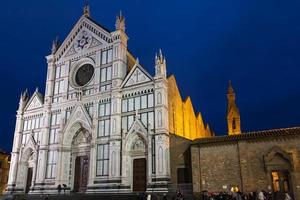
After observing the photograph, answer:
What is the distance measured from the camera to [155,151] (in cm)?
2473

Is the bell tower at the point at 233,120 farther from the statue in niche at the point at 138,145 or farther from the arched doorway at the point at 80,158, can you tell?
the arched doorway at the point at 80,158

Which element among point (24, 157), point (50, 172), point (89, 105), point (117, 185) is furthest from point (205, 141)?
point (24, 157)

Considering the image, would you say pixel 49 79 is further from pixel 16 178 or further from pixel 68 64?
pixel 16 178

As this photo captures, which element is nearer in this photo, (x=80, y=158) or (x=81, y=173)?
(x=81, y=173)

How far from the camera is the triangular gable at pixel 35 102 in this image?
34.2 m

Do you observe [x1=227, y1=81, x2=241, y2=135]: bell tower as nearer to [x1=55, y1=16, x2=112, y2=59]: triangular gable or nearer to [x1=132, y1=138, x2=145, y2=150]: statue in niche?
[x1=132, y1=138, x2=145, y2=150]: statue in niche

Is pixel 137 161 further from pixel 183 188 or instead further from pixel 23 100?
pixel 23 100

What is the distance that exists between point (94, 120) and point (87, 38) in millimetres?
9853

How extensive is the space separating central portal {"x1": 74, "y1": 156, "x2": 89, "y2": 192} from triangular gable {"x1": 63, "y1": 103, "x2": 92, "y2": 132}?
3.65 metres

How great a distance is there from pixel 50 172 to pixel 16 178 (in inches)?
208

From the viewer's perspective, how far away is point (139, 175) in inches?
1019

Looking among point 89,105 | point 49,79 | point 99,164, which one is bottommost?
point 99,164

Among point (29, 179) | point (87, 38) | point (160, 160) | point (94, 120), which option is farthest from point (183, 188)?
point (87, 38)

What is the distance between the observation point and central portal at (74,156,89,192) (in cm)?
2885
